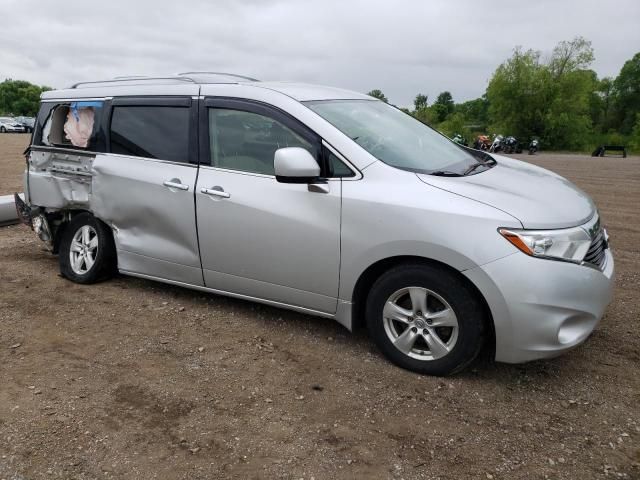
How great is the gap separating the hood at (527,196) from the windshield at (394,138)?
0.19 m

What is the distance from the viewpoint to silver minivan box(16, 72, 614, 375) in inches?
119

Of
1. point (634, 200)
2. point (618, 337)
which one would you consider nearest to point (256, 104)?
Answer: point (618, 337)

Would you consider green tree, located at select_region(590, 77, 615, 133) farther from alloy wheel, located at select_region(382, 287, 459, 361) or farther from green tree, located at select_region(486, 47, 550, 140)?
alloy wheel, located at select_region(382, 287, 459, 361)

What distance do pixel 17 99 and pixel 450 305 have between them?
122 m

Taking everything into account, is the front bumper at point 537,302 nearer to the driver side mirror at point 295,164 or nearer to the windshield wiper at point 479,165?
the windshield wiper at point 479,165

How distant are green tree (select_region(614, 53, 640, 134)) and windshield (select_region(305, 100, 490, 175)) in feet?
268

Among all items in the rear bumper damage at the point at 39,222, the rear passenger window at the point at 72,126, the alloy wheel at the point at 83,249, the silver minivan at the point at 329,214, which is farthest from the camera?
the rear bumper damage at the point at 39,222

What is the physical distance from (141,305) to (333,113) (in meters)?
2.25

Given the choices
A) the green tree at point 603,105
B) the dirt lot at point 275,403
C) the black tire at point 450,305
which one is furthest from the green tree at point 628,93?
the black tire at point 450,305

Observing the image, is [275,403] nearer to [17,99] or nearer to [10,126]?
[10,126]

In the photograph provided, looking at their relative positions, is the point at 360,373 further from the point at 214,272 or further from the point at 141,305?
the point at 141,305

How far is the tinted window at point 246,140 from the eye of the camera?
374cm

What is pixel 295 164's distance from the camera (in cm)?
336

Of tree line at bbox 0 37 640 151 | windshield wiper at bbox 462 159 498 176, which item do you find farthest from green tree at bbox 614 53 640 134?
windshield wiper at bbox 462 159 498 176
